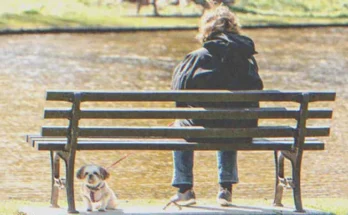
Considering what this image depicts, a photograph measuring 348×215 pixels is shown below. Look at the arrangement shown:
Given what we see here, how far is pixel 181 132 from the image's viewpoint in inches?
331

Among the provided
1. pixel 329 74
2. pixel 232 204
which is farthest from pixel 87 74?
pixel 232 204

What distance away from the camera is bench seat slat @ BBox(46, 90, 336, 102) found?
26.8 ft

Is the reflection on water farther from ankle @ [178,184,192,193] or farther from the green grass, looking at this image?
ankle @ [178,184,192,193]

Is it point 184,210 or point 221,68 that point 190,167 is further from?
point 221,68

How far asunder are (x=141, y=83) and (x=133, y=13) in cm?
1750

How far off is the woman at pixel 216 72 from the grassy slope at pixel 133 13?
23.7m

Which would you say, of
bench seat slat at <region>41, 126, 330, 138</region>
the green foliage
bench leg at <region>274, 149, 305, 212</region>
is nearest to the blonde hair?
bench seat slat at <region>41, 126, 330, 138</region>

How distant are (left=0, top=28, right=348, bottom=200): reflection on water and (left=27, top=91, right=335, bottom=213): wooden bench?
2439 millimetres

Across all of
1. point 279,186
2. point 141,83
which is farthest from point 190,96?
point 141,83

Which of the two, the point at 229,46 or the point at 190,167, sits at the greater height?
the point at 229,46

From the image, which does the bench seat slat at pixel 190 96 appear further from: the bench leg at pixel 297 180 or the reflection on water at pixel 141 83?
the reflection on water at pixel 141 83

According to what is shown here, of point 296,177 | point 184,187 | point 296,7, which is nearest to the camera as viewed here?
point 296,177

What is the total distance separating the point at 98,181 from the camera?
27.6ft

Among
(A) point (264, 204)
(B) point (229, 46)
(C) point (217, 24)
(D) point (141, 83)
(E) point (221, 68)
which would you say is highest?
(C) point (217, 24)
